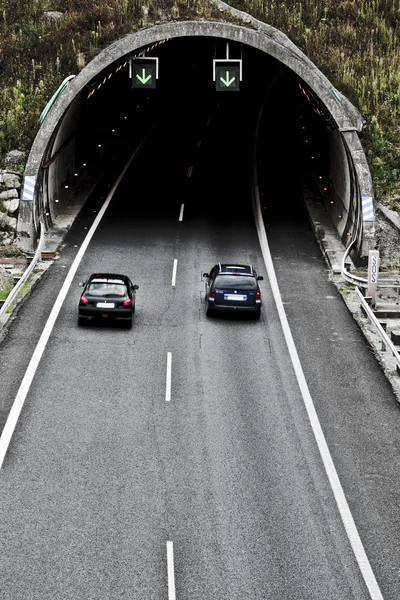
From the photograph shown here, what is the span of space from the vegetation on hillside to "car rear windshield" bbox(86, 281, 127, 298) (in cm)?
1467

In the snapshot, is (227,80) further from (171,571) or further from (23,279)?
(171,571)

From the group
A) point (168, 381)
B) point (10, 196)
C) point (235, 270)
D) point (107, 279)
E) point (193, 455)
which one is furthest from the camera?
point (10, 196)

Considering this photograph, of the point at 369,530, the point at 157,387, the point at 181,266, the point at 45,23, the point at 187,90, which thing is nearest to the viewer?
the point at 369,530

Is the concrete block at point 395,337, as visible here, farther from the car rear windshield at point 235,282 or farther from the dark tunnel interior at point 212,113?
the dark tunnel interior at point 212,113

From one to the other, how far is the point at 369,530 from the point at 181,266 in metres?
20.3

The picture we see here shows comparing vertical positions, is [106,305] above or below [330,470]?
above

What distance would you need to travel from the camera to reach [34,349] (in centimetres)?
2661

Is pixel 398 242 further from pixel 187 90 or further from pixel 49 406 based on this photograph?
pixel 187 90

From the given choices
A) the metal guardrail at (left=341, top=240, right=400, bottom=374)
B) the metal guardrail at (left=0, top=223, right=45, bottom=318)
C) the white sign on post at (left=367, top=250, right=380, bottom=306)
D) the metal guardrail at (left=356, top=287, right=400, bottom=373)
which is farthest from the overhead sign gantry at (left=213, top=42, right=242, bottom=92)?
the metal guardrail at (left=356, top=287, right=400, bottom=373)

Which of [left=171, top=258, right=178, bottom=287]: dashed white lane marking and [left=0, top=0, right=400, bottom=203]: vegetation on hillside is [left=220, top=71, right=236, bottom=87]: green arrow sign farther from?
[left=171, top=258, right=178, bottom=287]: dashed white lane marking

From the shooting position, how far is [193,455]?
20.3 metres

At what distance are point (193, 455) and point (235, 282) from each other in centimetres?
1143

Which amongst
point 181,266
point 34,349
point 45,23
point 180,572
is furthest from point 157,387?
point 45,23

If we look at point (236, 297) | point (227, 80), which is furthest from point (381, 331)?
point (227, 80)
